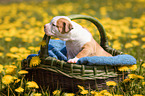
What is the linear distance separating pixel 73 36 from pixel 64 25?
0.56 ft

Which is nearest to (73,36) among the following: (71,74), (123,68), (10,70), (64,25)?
(64,25)

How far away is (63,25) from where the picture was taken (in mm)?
1746

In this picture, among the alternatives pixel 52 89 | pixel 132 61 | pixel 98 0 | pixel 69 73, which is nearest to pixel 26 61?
pixel 52 89

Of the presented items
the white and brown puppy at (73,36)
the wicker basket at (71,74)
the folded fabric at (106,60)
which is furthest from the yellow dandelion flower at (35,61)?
the folded fabric at (106,60)

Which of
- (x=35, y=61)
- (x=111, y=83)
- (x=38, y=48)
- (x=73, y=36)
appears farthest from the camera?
(x=38, y=48)

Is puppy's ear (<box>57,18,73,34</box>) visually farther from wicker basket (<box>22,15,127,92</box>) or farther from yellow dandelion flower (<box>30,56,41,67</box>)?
yellow dandelion flower (<box>30,56,41,67</box>)

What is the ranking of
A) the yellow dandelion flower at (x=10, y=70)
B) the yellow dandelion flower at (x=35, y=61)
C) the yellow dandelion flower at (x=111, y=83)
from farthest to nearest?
the yellow dandelion flower at (x=10, y=70) → the yellow dandelion flower at (x=35, y=61) → the yellow dandelion flower at (x=111, y=83)

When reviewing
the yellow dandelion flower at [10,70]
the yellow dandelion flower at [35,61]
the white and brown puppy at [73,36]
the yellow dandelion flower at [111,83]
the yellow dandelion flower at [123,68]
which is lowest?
the yellow dandelion flower at [111,83]

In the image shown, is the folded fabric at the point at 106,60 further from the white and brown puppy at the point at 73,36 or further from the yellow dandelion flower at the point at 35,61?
the yellow dandelion flower at the point at 35,61

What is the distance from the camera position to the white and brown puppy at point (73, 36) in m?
1.74

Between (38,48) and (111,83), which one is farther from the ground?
(38,48)

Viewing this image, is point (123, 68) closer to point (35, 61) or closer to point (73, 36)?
point (73, 36)

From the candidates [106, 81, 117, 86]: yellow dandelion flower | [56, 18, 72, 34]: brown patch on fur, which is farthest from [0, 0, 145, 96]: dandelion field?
[56, 18, 72, 34]: brown patch on fur

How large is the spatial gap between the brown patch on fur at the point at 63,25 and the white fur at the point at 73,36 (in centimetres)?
3
